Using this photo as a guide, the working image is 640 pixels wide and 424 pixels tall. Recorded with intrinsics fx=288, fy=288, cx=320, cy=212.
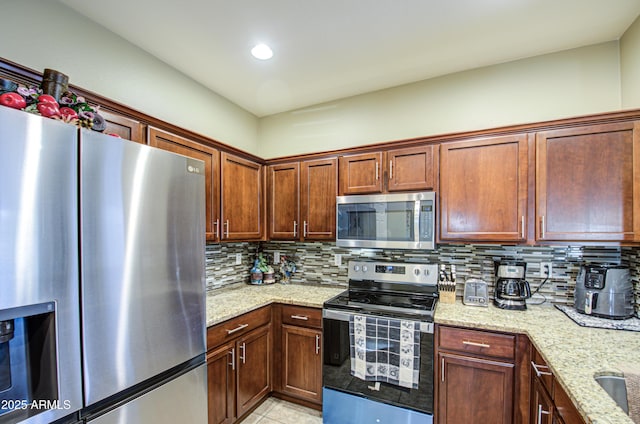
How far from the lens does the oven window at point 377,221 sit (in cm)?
221

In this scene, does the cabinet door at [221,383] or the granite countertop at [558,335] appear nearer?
the granite countertop at [558,335]

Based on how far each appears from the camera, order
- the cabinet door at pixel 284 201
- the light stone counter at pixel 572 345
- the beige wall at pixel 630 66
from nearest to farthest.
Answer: the light stone counter at pixel 572 345 < the beige wall at pixel 630 66 < the cabinet door at pixel 284 201

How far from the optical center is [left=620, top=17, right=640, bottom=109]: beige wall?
1812 millimetres

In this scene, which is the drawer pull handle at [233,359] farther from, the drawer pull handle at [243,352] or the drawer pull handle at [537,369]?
the drawer pull handle at [537,369]

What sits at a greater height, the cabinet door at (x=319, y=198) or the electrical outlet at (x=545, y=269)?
the cabinet door at (x=319, y=198)

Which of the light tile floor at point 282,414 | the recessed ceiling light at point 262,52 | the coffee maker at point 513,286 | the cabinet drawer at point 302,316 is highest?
the recessed ceiling light at point 262,52

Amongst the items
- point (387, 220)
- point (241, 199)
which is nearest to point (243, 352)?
point (241, 199)

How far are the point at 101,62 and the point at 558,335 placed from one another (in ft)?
10.5

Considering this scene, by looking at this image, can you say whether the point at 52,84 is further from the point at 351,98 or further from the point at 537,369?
the point at 537,369

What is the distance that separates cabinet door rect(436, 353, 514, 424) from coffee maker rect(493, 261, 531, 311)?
0.48 meters

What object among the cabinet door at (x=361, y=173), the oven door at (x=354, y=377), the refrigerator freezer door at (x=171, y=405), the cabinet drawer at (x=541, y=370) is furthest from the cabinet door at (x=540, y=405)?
the refrigerator freezer door at (x=171, y=405)

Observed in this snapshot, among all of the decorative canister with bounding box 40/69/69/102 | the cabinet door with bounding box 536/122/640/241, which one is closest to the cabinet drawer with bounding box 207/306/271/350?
the decorative canister with bounding box 40/69/69/102

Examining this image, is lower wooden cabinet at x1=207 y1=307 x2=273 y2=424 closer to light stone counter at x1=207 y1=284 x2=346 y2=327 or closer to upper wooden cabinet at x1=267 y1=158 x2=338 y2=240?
light stone counter at x1=207 y1=284 x2=346 y2=327

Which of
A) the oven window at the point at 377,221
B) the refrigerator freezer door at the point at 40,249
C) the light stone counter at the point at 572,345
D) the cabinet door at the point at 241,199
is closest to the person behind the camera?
the refrigerator freezer door at the point at 40,249
